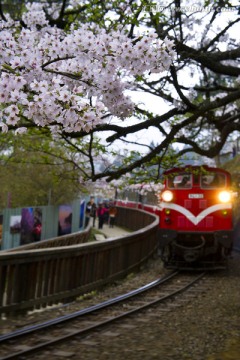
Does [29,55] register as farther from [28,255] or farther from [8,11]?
[8,11]

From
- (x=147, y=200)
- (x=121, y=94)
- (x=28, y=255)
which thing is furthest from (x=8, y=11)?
(x=147, y=200)

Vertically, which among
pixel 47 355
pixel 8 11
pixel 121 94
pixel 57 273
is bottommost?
pixel 47 355

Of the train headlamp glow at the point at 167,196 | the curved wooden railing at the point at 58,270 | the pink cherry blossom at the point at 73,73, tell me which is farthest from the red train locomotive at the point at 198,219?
the pink cherry blossom at the point at 73,73

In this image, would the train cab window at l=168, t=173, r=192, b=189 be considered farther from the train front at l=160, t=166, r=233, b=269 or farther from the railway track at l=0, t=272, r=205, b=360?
the railway track at l=0, t=272, r=205, b=360

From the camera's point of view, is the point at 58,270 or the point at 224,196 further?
the point at 224,196

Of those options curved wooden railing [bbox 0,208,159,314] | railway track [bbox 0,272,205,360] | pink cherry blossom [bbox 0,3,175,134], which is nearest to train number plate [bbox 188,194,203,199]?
curved wooden railing [bbox 0,208,159,314]

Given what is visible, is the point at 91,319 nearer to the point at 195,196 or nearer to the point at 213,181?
the point at 195,196

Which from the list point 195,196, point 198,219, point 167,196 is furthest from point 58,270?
point 195,196

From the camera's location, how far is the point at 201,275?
1474 centimetres

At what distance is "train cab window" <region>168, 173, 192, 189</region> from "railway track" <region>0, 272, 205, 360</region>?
9.84 ft

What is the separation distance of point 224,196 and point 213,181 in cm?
62

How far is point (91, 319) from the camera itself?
8641mm

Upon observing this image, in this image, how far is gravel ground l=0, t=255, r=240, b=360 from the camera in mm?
6492

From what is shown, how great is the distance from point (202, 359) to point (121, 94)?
3339 millimetres
